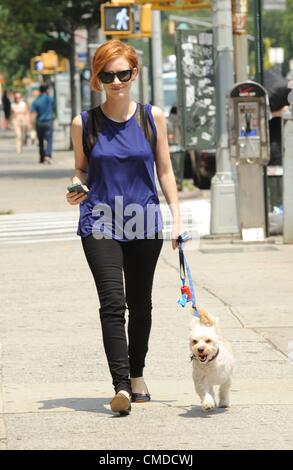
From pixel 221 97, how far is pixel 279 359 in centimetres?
840

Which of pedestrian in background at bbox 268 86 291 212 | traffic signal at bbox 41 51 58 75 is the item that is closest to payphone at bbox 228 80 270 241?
pedestrian in background at bbox 268 86 291 212

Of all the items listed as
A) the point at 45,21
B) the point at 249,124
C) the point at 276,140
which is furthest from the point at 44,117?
the point at 249,124

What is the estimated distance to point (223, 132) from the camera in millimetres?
17172

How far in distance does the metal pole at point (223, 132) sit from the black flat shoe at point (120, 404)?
9267 millimetres

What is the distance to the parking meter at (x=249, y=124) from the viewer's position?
16.2m

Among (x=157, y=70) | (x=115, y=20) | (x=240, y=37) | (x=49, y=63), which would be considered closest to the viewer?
(x=240, y=37)

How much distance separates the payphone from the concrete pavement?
1.91 feet

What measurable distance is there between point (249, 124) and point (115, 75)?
29.0 ft

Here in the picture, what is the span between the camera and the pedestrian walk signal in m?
27.2

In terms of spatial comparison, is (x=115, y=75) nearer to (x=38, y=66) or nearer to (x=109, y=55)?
(x=109, y=55)

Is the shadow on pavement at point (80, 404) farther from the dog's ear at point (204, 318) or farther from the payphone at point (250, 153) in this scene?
the payphone at point (250, 153)

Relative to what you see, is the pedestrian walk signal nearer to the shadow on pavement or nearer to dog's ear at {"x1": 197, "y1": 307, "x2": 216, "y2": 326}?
the shadow on pavement

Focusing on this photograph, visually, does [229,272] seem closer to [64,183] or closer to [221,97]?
[221,97]

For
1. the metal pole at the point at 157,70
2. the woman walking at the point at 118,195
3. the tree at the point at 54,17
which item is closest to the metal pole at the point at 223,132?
the woman walking at the point at 118,195
